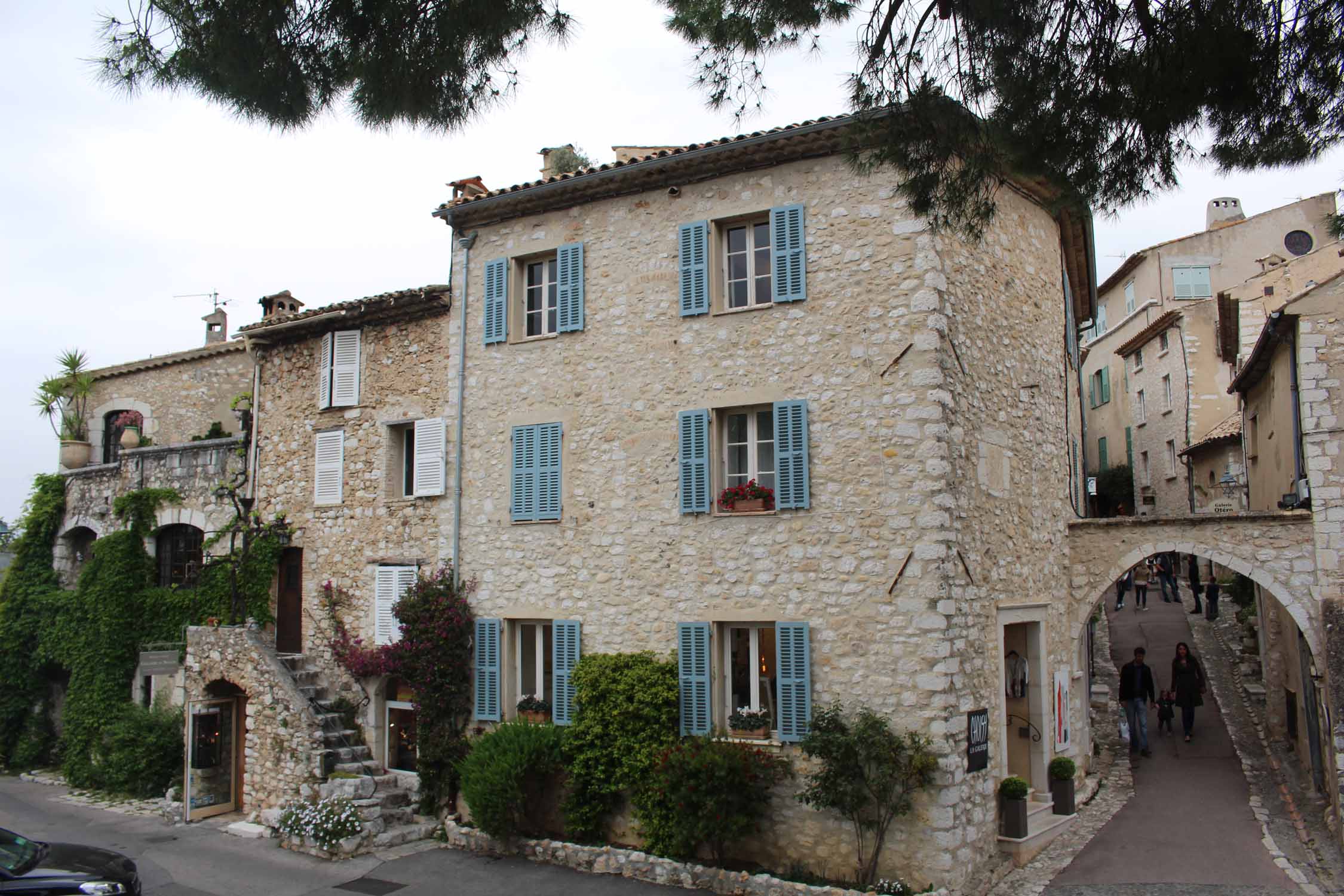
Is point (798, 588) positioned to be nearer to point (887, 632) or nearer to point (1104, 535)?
point (887, 632)

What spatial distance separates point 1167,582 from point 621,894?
20169 mm

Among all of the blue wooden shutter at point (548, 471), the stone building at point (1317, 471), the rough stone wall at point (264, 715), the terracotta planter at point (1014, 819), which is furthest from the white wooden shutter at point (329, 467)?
the stone building at point (1317, 471)

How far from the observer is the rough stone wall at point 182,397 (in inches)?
842

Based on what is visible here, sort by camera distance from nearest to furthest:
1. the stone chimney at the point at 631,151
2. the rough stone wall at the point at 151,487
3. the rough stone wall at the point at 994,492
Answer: the rough stone wall at the point at 994,492 < the stone chimney at the point at 631,151 < the rough stone wall at the point at 151,487

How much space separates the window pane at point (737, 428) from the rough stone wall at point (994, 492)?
236cm

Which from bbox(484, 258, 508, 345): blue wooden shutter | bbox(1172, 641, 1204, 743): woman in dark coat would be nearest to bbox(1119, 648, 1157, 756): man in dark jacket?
bbox(1172, 641, 1204, 743): woman in dark coat

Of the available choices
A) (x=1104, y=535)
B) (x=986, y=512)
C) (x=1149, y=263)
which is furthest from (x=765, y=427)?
(x=1149, y=263)

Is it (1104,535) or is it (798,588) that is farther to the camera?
(1104,535)

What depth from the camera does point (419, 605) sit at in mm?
14008

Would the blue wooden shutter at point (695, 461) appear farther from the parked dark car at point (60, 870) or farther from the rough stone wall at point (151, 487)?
the rough stone wall at point (151, 487)

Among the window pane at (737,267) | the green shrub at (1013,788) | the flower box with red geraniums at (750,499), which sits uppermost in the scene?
the window pane at (737,267)

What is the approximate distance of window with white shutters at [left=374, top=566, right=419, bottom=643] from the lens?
48.7ft

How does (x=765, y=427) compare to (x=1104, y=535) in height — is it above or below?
above

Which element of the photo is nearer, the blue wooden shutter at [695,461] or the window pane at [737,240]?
the blue wooden shutter at [695,461]
